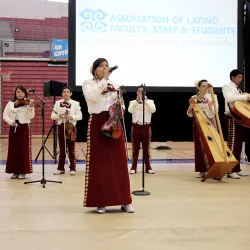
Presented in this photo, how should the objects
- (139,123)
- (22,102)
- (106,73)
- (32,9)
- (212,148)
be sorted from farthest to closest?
(32,9), (139,123), (22,102), (212,148), (106,73)

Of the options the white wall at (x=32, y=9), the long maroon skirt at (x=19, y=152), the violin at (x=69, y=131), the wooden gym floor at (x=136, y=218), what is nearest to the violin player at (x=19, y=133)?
the long maroon skirt at (x=19, y=152)

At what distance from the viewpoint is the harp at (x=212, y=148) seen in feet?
18.0

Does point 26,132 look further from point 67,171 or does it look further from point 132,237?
point 132,237

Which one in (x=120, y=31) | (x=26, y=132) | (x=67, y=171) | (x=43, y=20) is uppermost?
(x=43, y=20)

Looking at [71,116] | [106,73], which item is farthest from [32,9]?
[106,73]

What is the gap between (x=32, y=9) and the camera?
15281 millimetres

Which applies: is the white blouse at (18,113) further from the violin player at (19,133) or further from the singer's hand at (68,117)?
the singer's hand at (68,117)

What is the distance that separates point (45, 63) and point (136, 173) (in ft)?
32.5

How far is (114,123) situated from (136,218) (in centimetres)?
84

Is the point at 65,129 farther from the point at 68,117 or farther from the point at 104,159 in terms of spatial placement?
the point at 104,159

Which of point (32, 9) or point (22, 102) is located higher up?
point (32, 9)

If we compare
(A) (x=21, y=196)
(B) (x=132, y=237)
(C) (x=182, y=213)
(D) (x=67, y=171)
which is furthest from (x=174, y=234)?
(D) (x=67, y=171)

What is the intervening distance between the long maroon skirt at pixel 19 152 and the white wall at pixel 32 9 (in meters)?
10.0

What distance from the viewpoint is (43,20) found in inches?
612
